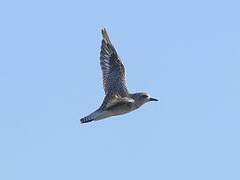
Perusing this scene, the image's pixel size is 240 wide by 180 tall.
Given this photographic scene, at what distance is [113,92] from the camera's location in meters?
35.2

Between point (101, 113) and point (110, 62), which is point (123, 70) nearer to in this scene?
point (110, 62)

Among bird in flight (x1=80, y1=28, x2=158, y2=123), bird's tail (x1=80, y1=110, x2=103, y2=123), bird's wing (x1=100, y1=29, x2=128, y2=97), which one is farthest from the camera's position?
bird's wing (x1=100, y1=29, x2=128, y2=97)

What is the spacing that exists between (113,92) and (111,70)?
1776 millimetres

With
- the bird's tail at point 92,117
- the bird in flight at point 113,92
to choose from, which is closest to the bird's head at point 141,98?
the bird in flight at point 113,92

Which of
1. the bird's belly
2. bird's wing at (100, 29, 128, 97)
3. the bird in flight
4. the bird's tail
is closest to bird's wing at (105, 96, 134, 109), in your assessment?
the bird in flight

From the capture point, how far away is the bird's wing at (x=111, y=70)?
35.6m

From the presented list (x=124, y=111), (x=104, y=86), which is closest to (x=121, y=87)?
(x=104, y=86)

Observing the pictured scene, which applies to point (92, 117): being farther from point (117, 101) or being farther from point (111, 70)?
point (111, 70)

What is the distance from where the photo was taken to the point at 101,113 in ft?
105

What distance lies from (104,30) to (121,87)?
2.92m

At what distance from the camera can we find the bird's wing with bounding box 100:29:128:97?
35625mm

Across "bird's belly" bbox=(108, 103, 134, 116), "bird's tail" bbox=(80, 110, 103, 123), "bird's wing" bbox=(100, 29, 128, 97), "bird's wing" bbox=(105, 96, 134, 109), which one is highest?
"bird's wing" bbox=(100, 29, 128, 97)

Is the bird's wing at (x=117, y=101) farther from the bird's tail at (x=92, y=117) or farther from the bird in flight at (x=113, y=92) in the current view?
the bird's tail at (x=92, y=117)

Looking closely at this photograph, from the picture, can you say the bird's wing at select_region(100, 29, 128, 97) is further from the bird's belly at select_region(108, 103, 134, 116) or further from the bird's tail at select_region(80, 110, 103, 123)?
the bird's tail at select_region(80, 110, 103, 123)
